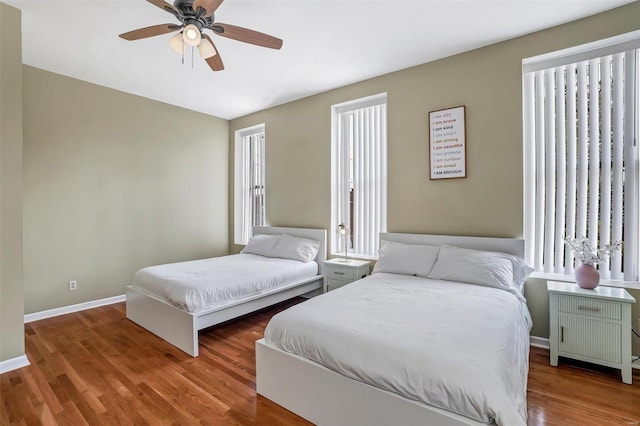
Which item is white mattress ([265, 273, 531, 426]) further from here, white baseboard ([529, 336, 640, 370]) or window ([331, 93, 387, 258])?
window ([331, 93, 387, 258])

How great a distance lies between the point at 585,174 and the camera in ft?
8.34

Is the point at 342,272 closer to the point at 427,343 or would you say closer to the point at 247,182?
the point at 427,343

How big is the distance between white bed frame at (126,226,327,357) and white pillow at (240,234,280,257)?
748mm

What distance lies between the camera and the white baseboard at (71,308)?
333 cm

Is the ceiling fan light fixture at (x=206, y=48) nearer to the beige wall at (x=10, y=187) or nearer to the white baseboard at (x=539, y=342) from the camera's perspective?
the beige wall at (x=10, y=187)

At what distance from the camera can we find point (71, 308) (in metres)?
3.58

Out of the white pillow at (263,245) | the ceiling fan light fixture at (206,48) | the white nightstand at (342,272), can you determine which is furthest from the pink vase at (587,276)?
the ceiling fan light fixture at (206,48)

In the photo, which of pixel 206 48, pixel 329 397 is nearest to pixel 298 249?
pixel 329 397

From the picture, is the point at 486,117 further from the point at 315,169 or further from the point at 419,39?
the point at 315,169

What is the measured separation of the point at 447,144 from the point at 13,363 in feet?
14.2

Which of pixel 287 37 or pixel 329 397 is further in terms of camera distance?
pixel 287 37

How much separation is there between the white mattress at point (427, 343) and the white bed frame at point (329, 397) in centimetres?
4

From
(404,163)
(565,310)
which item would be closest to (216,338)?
(404,163)

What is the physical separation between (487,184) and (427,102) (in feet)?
3.66
